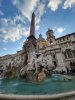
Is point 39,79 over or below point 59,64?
below

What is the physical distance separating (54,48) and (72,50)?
5.41m

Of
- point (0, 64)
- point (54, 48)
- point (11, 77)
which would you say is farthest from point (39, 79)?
point (0, 64)

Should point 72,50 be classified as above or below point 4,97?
above

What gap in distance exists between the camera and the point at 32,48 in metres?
21.8

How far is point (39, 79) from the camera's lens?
12.1m

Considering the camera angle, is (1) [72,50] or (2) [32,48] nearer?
(2) [32,48]

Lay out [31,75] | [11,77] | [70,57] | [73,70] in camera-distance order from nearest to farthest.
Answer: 1. [31,75]
2. [11,77]
3. [73,70]
4. [70,57]

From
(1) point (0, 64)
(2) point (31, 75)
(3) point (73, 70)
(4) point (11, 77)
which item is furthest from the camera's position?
(1) point (0, 64)

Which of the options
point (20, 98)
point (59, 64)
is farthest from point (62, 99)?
point (59, 64)

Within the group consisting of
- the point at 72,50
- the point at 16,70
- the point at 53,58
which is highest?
the point at 72,50

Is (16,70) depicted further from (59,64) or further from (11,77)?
(59,64)

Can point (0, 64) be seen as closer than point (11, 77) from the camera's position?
No

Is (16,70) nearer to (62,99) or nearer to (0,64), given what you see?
(62,99)

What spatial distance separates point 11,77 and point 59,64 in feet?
50.8
